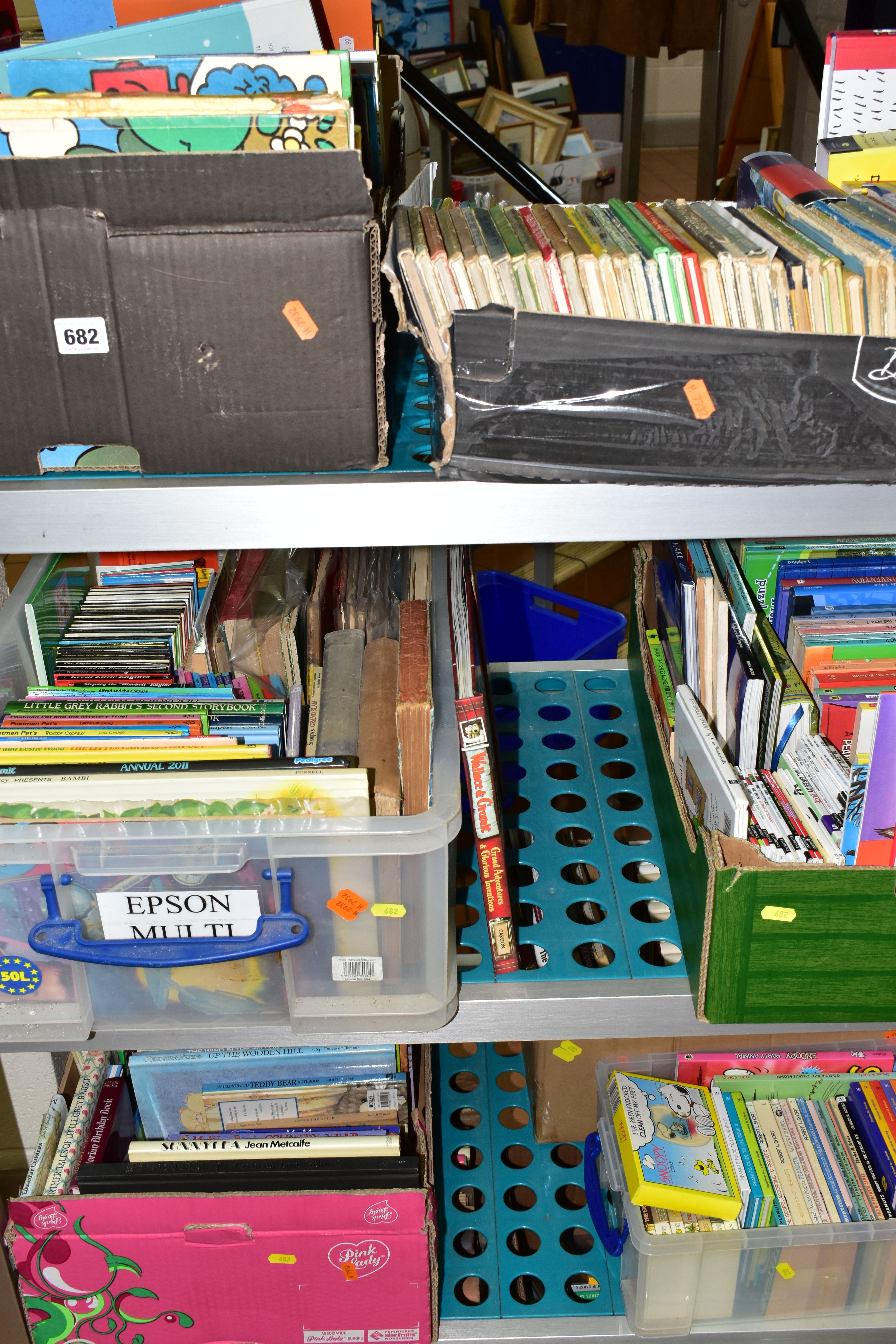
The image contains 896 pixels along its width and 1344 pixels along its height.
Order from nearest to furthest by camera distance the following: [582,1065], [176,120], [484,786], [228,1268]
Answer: [176,120] < [484,786] < [228,1268] < [582,1065]

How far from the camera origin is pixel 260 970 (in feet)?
2.94

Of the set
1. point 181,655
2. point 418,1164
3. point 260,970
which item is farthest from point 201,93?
point 418,1164

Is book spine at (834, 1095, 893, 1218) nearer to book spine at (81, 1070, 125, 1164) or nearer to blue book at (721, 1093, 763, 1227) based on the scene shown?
blue book at (721, 1093, 763, 1227)

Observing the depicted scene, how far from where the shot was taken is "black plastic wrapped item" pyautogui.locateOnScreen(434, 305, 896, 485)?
0.68 m

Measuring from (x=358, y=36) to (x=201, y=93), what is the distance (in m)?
0.22

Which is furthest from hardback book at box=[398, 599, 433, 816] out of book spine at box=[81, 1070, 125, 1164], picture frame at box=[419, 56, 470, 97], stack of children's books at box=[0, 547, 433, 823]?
picture frame at box=[419, 56, 470, 97]

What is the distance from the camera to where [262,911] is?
852 millimetres

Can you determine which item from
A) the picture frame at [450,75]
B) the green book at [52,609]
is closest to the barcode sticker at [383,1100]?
the green book at [52,609]

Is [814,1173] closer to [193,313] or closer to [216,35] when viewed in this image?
[193,313]

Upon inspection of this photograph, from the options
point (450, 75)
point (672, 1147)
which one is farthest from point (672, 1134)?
point (450, 75)

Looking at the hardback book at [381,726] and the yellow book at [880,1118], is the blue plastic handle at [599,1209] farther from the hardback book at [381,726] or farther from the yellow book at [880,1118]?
the hardback book at [381,726]

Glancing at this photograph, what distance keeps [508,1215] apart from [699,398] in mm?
1006

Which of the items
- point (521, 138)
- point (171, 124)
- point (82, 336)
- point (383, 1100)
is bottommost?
point (383, 1100)

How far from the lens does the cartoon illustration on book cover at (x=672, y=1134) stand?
1.10m
